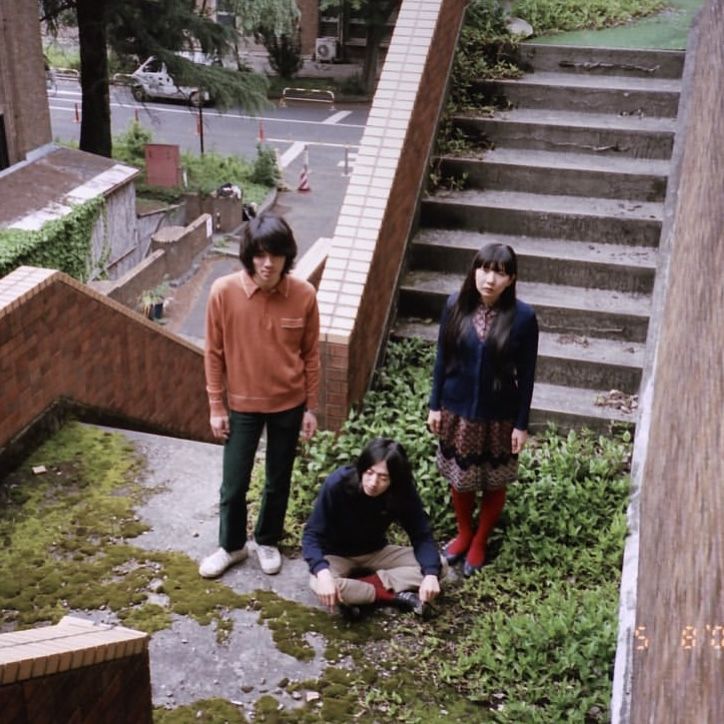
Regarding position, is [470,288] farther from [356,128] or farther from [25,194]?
[356,128]

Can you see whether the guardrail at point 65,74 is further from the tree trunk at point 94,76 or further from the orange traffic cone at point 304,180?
the tree trunk at point 94,76

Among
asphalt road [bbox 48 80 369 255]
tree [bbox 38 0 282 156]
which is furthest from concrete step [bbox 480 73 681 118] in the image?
asphalt road [bbox 48 80 369 255]

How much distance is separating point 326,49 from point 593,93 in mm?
34454

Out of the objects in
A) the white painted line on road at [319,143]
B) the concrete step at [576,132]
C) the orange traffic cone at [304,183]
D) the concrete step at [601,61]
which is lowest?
the orange traffic cone at [304,183]

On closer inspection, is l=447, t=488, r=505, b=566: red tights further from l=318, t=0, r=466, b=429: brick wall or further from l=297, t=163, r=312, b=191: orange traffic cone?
l=297, t=163, r=312, b=191: orange traffic cone

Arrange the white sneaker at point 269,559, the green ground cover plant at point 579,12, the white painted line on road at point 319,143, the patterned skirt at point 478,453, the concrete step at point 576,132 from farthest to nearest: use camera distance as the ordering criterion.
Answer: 1. the white painted line on road at point 319,143
2. the green ground cover plant at point 579,12
3. the concrete step at point 576,132
4. the white sneaker at point 269,559
5. the patterned skirt at point 478,453

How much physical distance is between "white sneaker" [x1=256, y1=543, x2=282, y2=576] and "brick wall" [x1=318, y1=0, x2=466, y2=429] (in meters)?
0.99

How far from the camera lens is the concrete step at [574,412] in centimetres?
545

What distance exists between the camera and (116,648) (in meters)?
2.61

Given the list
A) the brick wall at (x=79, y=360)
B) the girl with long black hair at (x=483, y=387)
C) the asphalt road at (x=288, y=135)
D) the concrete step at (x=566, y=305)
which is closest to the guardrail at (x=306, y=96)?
the asphalt road at (x=288, y=135)

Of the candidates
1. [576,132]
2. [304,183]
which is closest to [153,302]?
[304,183]

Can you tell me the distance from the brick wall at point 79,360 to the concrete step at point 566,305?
6.15 ft

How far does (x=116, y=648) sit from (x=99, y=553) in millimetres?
1974

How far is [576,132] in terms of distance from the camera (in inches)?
277
